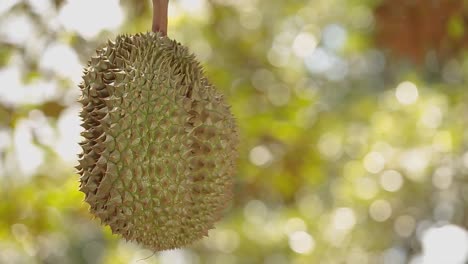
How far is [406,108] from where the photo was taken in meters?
5.03

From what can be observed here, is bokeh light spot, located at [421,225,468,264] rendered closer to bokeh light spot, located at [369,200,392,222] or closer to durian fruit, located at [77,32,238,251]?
bokeh light spot, located at [369,200,392,222]

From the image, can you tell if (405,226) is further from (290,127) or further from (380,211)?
(290,127)

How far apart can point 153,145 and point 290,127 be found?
2260 millimetres

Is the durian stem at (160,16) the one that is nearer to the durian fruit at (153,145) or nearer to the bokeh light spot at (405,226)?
the durian fruit at (153,145)

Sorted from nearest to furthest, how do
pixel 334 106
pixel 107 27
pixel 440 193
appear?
pixel 107 27
pixel 440 193
pixel 334 106

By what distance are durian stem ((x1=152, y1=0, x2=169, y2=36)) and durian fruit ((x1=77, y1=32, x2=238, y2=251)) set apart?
0.05ft

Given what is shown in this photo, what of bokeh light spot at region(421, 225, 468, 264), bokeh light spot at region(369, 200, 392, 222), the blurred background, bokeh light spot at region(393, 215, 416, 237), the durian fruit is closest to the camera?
the durian fruit

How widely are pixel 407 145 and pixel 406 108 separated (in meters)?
0.23

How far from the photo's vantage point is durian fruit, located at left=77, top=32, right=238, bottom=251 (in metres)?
1.50

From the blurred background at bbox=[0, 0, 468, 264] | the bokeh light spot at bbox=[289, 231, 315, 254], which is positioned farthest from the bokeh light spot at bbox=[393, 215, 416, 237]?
the bokeh light spot at bbox=[289, 231, 315, 254]

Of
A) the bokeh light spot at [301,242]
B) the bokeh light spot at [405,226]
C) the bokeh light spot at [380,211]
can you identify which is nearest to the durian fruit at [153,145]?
the bokeh light spot at [301,242]

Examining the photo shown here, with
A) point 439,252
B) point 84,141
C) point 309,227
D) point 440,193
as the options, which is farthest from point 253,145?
point 84,141

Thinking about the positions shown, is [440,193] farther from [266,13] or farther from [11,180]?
[11,180]

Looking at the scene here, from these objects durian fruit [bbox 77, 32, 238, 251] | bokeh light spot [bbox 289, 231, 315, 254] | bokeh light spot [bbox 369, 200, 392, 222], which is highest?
bokeh light spot [bbox 369, 200, 392, 222]
